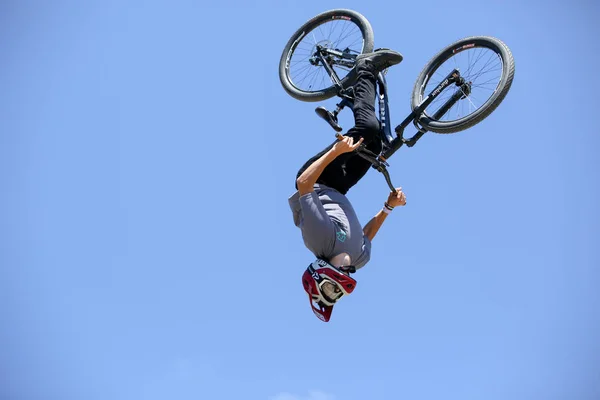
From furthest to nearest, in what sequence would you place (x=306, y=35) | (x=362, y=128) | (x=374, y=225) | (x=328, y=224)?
(x=306, y=35) → (x=374, y=225) → (x=362, y=128) → (x=328, y=224)

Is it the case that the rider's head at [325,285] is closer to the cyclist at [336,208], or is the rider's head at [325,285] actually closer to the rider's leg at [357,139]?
the cyclist at [336,208]

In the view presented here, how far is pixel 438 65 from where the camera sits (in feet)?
36.5

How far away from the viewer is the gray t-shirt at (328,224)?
8.76 meters

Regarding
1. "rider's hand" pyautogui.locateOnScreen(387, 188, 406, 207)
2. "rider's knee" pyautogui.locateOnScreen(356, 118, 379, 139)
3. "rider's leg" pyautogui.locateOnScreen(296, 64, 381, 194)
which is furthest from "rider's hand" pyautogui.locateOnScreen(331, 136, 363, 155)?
"rider's hand" pyautogui.locateOnScreen(387, 188, 406, 207)

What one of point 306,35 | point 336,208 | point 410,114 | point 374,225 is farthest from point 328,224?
point 306,35

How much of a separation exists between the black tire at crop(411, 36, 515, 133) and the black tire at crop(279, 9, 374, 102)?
1087 millimetres

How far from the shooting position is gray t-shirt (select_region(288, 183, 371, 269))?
876 cm

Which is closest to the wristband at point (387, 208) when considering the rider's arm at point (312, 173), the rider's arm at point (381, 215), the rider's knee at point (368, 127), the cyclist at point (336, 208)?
the rider's arm at point (381, 215)

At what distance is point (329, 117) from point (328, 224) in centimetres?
156

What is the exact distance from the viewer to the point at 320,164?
8594 mm

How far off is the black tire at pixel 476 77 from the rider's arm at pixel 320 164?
2059 mm

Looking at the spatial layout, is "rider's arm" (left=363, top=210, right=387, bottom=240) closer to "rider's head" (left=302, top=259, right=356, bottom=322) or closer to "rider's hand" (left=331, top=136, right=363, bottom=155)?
"rider's head" (left=302, top=259, right=356, bottom=322)

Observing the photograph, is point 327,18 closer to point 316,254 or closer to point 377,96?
point 377,96

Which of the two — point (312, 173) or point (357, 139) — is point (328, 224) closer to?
point (312, 173)
